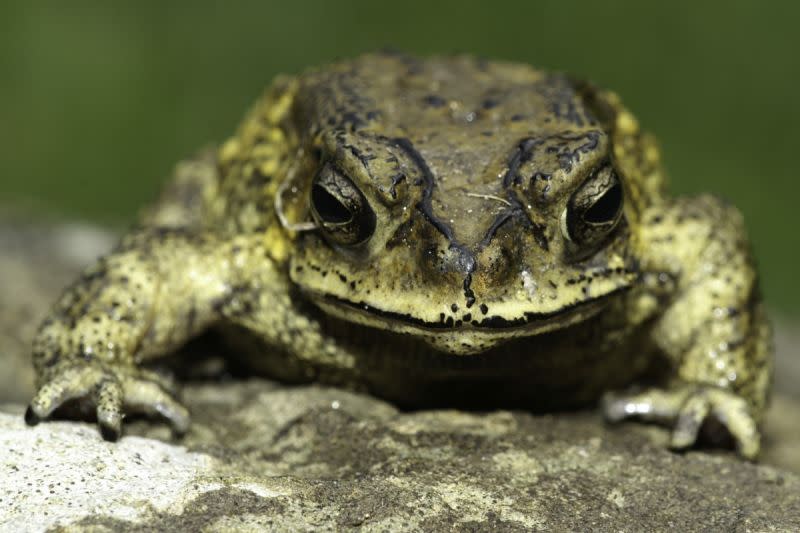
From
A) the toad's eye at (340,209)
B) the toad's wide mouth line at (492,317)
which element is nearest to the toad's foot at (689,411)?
the toad's wide mouth line at (492,317)

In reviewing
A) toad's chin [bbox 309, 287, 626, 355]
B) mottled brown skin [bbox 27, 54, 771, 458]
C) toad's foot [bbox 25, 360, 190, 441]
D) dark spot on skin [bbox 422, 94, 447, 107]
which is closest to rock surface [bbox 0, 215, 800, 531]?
toad's foot [bbox 25, 360, 190, 441]

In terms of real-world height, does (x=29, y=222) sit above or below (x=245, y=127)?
below

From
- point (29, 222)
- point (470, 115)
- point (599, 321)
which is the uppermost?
point (470, 115)

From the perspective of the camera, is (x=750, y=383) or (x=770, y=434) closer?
(x=750, y=383)

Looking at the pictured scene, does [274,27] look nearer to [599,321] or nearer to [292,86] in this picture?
[292,86]

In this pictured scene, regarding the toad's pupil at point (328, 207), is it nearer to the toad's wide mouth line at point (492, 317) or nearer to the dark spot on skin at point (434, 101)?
the toad's wide mouth line at point (492, 317)

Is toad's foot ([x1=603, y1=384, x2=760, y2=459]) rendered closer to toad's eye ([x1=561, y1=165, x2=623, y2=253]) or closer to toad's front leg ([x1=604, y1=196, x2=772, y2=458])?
toad's front leg ([x1=604, y1=196, x2=772, y2=458])

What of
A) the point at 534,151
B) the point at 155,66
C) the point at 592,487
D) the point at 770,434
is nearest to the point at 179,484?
the point at 592,487
